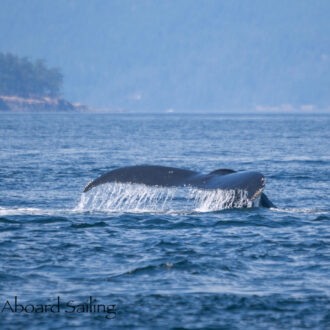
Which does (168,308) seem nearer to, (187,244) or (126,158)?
(187,244)

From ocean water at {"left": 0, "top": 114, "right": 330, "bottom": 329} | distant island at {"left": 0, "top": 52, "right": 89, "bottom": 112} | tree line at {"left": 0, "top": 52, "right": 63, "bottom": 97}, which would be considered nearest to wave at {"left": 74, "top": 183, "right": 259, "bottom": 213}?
ocean water at {"left": 0, "top": 114, "right": 330, "bottom": 329}

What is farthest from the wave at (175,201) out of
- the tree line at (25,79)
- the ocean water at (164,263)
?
the tree line at (25,79)

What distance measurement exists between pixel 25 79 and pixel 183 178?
158 meters

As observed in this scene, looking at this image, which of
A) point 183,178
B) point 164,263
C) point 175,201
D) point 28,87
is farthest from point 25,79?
point 164,263

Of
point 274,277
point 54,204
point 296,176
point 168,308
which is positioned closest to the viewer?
point 168,308

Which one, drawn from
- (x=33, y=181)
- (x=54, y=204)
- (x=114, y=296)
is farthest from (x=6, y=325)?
(x=33, y=181)

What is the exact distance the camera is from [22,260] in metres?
8.80

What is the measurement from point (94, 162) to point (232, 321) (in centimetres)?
1810

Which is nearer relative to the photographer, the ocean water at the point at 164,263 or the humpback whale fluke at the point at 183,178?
the ocean water at the point at 164,263

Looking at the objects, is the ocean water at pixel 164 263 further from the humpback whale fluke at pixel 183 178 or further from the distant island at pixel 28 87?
the distant island at pixel 28 87

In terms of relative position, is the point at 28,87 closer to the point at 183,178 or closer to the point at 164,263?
the point at 183,178

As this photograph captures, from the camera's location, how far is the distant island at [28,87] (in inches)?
6147

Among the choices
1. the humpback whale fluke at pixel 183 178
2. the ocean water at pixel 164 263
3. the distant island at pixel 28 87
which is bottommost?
the ocean water at pixel 164 263

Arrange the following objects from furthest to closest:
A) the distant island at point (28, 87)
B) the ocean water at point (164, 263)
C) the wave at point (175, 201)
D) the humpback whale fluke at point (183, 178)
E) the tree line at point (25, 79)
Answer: the tree line at point (25, 79), the distant island at point (28, 87), the wave at point (175, 201), the humpback whale fluke at point (183, 178), the ocean water at point (164, 263)
